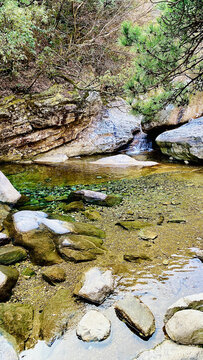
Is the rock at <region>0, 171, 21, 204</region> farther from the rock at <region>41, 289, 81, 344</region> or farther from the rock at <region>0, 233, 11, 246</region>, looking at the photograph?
the rock at <region>41, 289, 81, 344</region>

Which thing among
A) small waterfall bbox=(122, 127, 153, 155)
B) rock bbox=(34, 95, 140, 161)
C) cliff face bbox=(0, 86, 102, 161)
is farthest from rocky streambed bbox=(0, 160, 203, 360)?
small waterfall bbox=(122, 127, 153, 155)

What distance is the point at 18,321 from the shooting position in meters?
1.85

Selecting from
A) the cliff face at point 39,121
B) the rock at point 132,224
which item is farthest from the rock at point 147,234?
the cliff face at point 39,121

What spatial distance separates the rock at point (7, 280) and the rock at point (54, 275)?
33 cm

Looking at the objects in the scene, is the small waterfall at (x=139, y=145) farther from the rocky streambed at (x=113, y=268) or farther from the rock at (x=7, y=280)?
the rock at (x=7, y=280)

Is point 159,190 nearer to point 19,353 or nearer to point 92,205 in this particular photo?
point 92,205

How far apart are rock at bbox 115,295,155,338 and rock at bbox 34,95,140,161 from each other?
953 centimetres

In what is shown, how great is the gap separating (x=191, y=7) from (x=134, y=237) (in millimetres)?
3245

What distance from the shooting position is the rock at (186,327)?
1574mm

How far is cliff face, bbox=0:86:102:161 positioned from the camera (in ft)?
31.4

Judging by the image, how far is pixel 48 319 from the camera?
194 cm

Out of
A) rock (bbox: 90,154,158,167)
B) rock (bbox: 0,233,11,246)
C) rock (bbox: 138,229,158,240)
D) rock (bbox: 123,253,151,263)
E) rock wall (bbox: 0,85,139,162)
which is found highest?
rock wall (bbox: 0,85,139,162)

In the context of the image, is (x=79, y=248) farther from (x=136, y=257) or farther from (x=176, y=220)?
(x=176, y=220)

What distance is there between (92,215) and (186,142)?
5.74m
